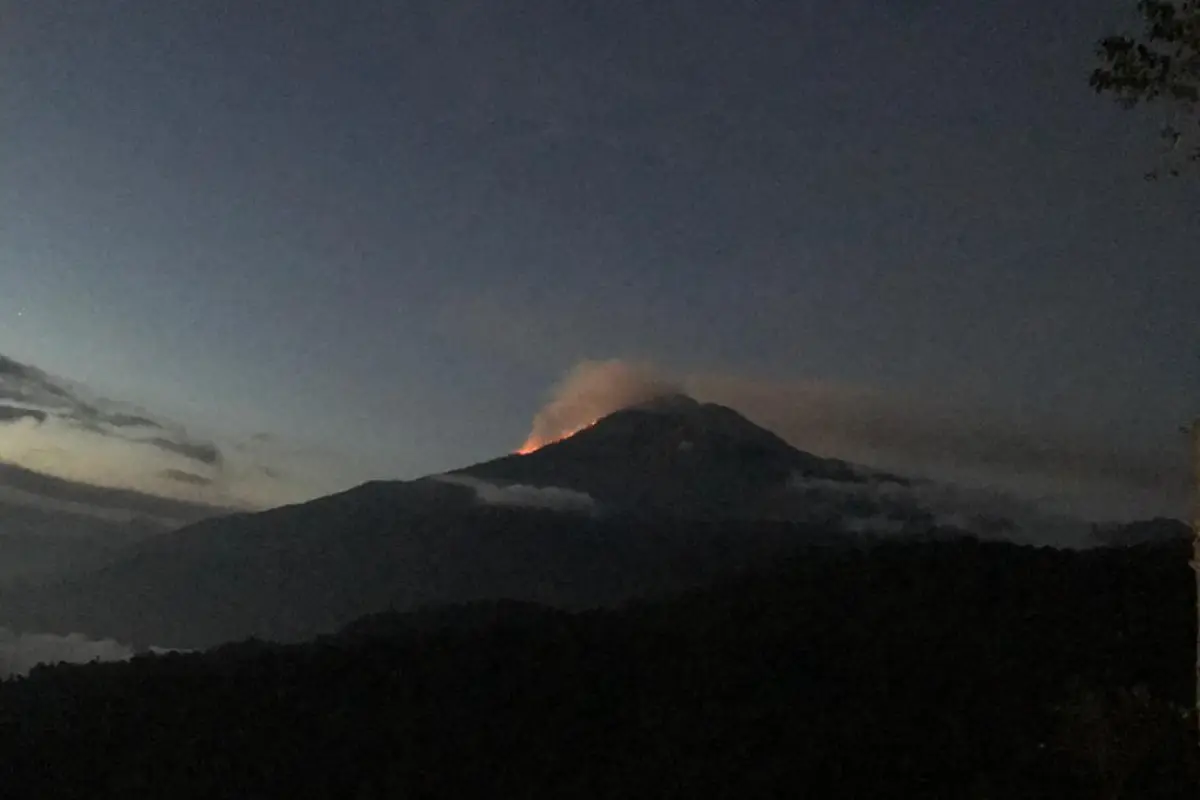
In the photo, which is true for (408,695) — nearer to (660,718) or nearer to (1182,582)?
(660,718)

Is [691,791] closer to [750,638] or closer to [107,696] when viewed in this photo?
[750,638]

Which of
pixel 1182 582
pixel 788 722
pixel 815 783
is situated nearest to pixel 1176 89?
pixel 815 783

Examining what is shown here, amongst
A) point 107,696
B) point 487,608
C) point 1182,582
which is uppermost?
point 1182,582

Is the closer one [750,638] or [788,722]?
[788,722]

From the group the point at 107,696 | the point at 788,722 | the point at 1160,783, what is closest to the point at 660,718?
the point at 788,722

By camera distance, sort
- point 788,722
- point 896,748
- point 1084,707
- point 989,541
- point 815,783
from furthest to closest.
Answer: point 989,541, point 788,722, point 896,748, point 815,783, point 1084,707

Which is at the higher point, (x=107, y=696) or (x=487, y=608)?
(x=487, y=608)

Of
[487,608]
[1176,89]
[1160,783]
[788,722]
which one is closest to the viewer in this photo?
[1176,89]
